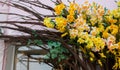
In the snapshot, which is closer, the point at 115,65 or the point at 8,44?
the point at 115,65

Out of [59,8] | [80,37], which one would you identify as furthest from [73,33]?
[59,8]

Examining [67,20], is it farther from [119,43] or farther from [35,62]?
[35,62]

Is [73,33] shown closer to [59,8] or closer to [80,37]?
[80,37]

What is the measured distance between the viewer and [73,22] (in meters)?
1.44

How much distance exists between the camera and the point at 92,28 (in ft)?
4.66

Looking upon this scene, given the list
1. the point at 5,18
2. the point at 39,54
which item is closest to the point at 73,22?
the point at 39,54

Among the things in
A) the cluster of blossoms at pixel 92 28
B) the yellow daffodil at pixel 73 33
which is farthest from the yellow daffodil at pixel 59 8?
the yellow daffodil at pixel 73 33

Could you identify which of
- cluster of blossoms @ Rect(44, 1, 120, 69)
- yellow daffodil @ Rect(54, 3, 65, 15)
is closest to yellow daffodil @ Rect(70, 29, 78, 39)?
cluster of blossoms @ Rect(44, 1, 120, 69)

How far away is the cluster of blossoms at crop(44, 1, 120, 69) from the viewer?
4.48ft

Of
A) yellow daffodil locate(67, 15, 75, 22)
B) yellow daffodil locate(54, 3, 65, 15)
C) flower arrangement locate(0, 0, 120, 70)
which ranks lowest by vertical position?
flower arrangement locate(0, 0, 120, 70)

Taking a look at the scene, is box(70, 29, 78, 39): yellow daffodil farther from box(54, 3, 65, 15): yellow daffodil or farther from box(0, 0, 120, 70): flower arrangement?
box(54, 3, 65, 15): yellow daffodil

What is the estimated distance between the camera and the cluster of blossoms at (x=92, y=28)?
1.37 meters

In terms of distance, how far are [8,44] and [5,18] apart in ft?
0.59

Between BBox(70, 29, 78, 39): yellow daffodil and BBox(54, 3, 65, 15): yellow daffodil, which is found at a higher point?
BBox(54, 3, 65, 15): yellow daffodil
